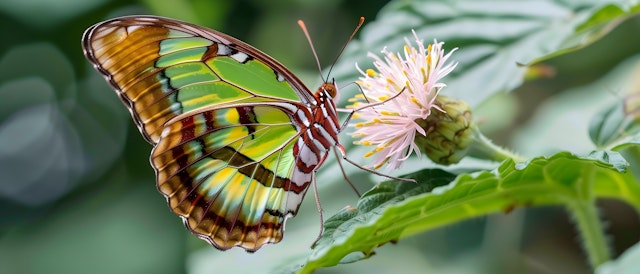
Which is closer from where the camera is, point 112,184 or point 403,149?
point 403,149

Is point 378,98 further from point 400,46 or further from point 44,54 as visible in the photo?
point 44,54

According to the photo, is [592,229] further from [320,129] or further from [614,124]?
[320,129]

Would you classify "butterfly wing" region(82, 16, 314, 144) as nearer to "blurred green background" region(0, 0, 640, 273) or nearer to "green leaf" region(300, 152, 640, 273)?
"green leaf" region(300, 152, 640, 273)

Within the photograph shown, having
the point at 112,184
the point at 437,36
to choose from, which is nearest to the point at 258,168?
the point at 437,36

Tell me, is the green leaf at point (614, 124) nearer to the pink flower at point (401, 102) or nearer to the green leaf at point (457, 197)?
the green leaf at point (457, 197)

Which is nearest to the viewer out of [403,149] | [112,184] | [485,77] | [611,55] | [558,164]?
[558,164]

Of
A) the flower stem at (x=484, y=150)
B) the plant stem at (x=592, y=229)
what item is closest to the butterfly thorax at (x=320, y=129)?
the flower stem at (x=484, y=150)

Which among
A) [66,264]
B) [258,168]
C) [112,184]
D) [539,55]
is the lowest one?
[66,264]
